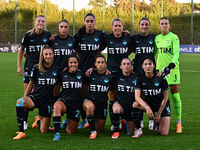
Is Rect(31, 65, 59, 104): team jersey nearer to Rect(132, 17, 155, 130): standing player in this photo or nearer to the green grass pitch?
the green grass pitch

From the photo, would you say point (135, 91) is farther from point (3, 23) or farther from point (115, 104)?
point (3, 23)

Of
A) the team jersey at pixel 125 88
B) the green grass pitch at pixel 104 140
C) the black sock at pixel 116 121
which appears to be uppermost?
the team jersey at pixel 125 88

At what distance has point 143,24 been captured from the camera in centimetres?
634

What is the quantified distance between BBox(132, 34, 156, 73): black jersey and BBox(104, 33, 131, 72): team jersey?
5.6 inches

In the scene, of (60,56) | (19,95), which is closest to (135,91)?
(60,56)

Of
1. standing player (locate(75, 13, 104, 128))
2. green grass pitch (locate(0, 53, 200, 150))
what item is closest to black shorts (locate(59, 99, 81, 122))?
green grass pitch (locate(0, 53, 200, 150))

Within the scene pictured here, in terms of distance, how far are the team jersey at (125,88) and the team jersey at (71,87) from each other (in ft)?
2.08

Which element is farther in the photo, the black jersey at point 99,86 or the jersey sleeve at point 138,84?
the black jersey at point 99,86

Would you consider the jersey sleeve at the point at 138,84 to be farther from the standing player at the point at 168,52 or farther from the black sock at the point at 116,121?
the standing player at the point at 168,52

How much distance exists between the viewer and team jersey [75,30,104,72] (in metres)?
6.64

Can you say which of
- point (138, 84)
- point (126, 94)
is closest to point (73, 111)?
point (126, 94)

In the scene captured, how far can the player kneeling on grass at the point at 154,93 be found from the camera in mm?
5820

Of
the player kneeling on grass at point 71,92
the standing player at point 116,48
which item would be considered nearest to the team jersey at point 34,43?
the player kneeling on grass at point 71,92

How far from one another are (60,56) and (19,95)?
4227 mm
